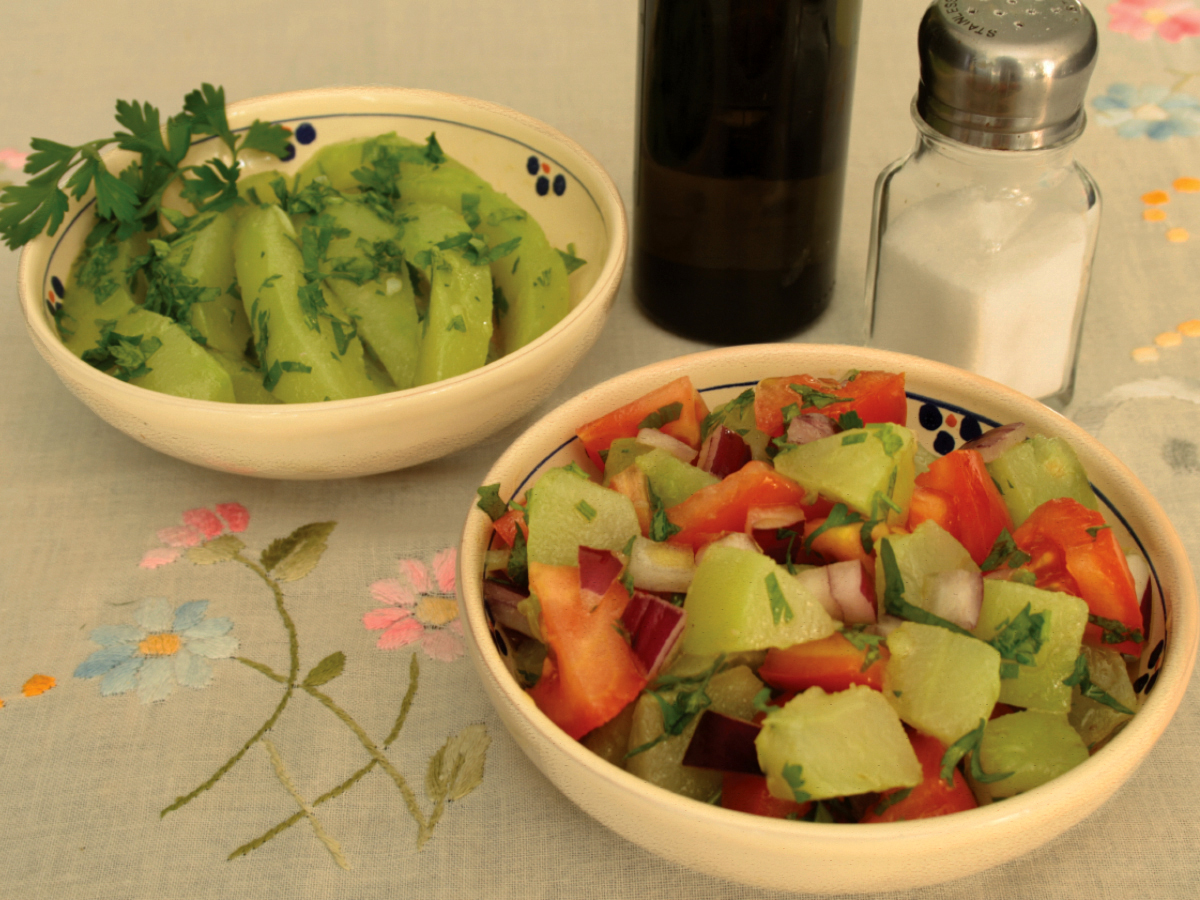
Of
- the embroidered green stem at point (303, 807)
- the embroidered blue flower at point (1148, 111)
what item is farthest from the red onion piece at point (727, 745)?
the embroidered blue flower at point (1148, 111)

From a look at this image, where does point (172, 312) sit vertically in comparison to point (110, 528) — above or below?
above

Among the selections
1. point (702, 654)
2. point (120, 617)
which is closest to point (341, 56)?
point (120, 617)

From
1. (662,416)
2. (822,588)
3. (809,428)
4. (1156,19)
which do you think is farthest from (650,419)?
(1156,19)

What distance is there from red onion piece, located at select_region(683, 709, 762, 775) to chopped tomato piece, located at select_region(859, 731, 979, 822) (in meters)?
0.08

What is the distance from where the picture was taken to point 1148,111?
1.77m

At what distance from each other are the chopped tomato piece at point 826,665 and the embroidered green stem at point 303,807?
1.24 feet

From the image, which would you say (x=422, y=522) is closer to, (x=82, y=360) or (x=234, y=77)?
(x=82, y=360)

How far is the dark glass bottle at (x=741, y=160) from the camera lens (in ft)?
3.80

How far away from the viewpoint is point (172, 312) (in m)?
1.19

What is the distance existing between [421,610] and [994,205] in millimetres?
747

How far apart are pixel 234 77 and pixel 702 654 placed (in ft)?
5.19

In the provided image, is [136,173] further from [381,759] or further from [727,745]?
[727,745]

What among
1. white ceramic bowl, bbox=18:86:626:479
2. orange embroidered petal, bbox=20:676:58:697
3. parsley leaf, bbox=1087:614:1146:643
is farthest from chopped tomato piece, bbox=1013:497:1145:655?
orange embroidered petal, bbox=20:676:58:697

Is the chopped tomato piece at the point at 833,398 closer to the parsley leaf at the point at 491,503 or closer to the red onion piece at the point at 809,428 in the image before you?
the red onion piece at the point at 809,428
